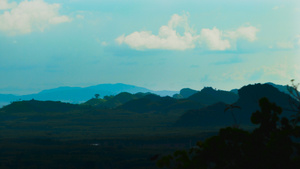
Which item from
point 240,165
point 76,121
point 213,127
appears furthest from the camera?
point 76,121

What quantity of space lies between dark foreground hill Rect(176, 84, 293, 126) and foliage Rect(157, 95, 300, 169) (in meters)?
144

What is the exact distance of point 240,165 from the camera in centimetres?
1845

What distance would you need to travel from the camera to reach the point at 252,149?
725 inches

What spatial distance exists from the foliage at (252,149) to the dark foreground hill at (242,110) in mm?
144263

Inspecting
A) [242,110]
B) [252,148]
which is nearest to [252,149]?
[252,148]

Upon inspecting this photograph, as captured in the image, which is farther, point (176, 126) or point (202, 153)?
point (176, 126)

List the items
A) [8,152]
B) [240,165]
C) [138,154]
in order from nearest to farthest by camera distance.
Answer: [240,165], [138,154], [8,152]

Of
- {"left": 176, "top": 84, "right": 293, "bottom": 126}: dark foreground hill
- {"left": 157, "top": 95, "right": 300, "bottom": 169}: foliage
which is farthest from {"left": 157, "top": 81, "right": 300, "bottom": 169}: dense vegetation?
{"left": 176, "top": 84, "right": 293, "bottom": 126}: dark foreground hill

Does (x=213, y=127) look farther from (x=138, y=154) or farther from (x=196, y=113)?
(x=138, y=154)

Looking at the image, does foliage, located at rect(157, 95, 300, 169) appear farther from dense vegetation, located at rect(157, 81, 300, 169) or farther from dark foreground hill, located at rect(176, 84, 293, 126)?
dark foreground hill, located at rect(176, 84, 293, 126)

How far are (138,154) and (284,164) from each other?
78.1m

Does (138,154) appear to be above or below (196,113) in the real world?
below

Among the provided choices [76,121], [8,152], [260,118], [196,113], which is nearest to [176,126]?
[196,113]

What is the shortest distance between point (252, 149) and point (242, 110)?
147550 mm
